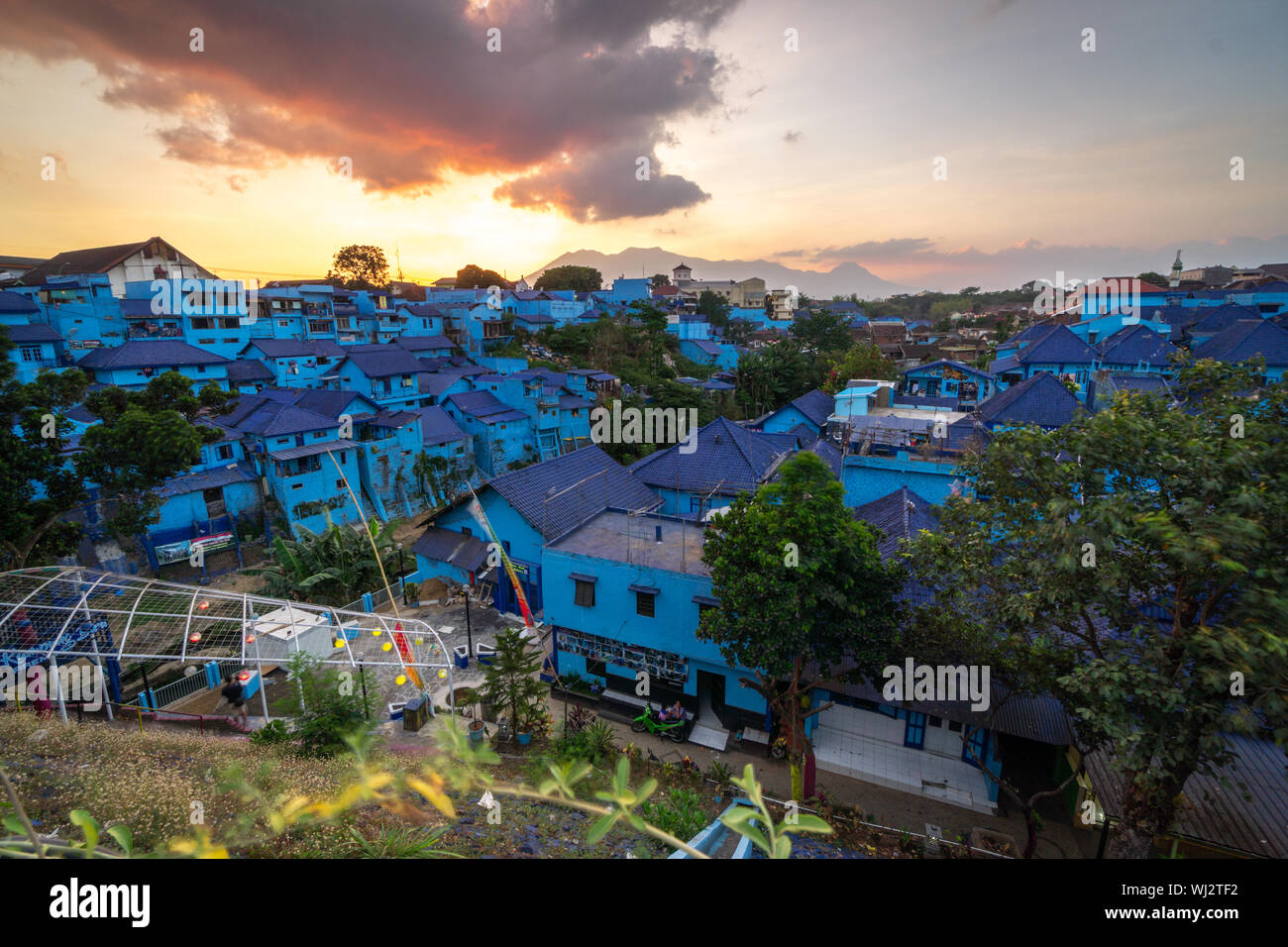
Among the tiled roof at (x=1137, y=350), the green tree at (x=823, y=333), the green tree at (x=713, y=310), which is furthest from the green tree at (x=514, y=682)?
the green tree at (x=713, y=310)

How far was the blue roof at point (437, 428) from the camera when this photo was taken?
2845 centimetres

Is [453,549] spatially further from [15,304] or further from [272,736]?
[15,304]

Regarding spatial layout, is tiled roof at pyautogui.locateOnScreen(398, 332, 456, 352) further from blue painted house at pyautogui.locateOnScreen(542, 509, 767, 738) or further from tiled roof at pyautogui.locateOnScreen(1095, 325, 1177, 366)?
tiled roof at pyautogui.locateOnScreen(1095, 325, 1177, 366)

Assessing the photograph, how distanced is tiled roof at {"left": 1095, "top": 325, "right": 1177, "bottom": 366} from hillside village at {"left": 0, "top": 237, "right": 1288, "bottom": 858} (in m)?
0.13

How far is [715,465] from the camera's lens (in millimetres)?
20312

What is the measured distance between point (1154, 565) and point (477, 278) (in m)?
78.1

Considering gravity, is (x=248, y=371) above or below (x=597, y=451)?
above

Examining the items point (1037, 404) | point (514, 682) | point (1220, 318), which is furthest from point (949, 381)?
point (514, 682)

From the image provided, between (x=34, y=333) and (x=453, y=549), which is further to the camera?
(x=34, y=333)

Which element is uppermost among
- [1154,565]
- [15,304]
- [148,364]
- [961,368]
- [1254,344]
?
[15,304]

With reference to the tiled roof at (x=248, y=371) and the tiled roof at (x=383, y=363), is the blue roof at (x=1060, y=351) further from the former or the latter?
the tiled roof at (x=248, y=371)
